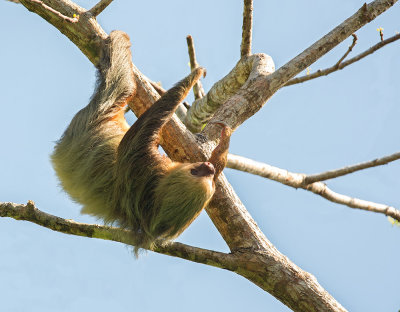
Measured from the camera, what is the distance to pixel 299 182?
34.7ft

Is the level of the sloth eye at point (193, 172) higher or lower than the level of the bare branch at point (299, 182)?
lower

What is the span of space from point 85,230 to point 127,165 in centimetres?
114

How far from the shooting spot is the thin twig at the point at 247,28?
929cm

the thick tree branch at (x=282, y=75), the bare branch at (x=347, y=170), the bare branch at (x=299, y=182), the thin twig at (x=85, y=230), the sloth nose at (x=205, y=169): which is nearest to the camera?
the thin twig at (x=85, y=230)

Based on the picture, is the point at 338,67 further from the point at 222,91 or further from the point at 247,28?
the point at 222,91

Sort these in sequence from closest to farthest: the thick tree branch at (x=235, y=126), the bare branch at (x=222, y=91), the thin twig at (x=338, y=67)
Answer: the thick tree branch at (x=235, y=126) → the thin twig at (x=338, y=67) → the bare branch at (x=222, y=91)

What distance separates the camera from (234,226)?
7.17 metres

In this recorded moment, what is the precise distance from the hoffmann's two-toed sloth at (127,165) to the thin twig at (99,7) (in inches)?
17.6

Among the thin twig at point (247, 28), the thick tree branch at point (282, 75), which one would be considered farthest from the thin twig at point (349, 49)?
the thin twig at point (247, 28)

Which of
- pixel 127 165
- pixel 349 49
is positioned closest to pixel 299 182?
pixel 349 49

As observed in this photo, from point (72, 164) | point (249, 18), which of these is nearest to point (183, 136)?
point (72, 164)

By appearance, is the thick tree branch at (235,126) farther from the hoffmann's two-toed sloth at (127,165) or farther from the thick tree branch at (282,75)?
the hoffmann's two-toed sloth at (127,165)

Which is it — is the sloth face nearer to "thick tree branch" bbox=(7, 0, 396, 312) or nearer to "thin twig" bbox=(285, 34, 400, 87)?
"thick tree branch" bbox=(7, 0, 396, 312)

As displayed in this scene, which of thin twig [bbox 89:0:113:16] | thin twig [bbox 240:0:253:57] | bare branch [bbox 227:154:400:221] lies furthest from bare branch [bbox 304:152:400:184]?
thin twig [bbox 89:0:113:16]
